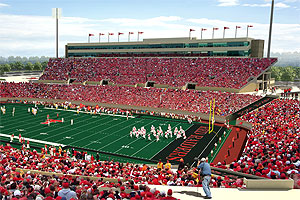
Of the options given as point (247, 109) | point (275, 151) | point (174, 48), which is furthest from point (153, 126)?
point (174, 48)

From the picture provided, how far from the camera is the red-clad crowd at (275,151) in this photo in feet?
30.0

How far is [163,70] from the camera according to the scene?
48.2 metres

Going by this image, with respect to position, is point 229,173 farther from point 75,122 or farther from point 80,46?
point 80,46

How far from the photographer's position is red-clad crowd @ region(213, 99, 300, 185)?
916 cm

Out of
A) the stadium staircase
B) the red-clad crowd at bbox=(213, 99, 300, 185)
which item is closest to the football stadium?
the red-clad crowd at bbox=(213, 99, 300, 185)

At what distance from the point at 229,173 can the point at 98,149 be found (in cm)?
1297

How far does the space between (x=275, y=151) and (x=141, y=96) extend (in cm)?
2872

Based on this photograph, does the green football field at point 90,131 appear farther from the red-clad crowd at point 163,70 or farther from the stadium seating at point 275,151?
the red-clad crowd at point 163,70

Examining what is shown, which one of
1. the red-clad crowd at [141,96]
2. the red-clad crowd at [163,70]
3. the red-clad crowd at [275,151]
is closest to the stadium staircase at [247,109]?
the red-clad crowd at [141,96]

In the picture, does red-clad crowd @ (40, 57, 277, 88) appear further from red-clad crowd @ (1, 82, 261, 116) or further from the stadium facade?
red-clad crowd @ (1, 82, 261, 116)

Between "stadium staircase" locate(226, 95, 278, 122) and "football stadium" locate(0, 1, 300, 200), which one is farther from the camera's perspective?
"stadium staircase" locate(226, 95, 278, 122)

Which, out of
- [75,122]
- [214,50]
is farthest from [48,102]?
[214,50]

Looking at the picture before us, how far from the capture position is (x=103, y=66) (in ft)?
177

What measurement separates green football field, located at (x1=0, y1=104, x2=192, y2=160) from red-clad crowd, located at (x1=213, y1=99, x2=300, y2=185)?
24.8ft
